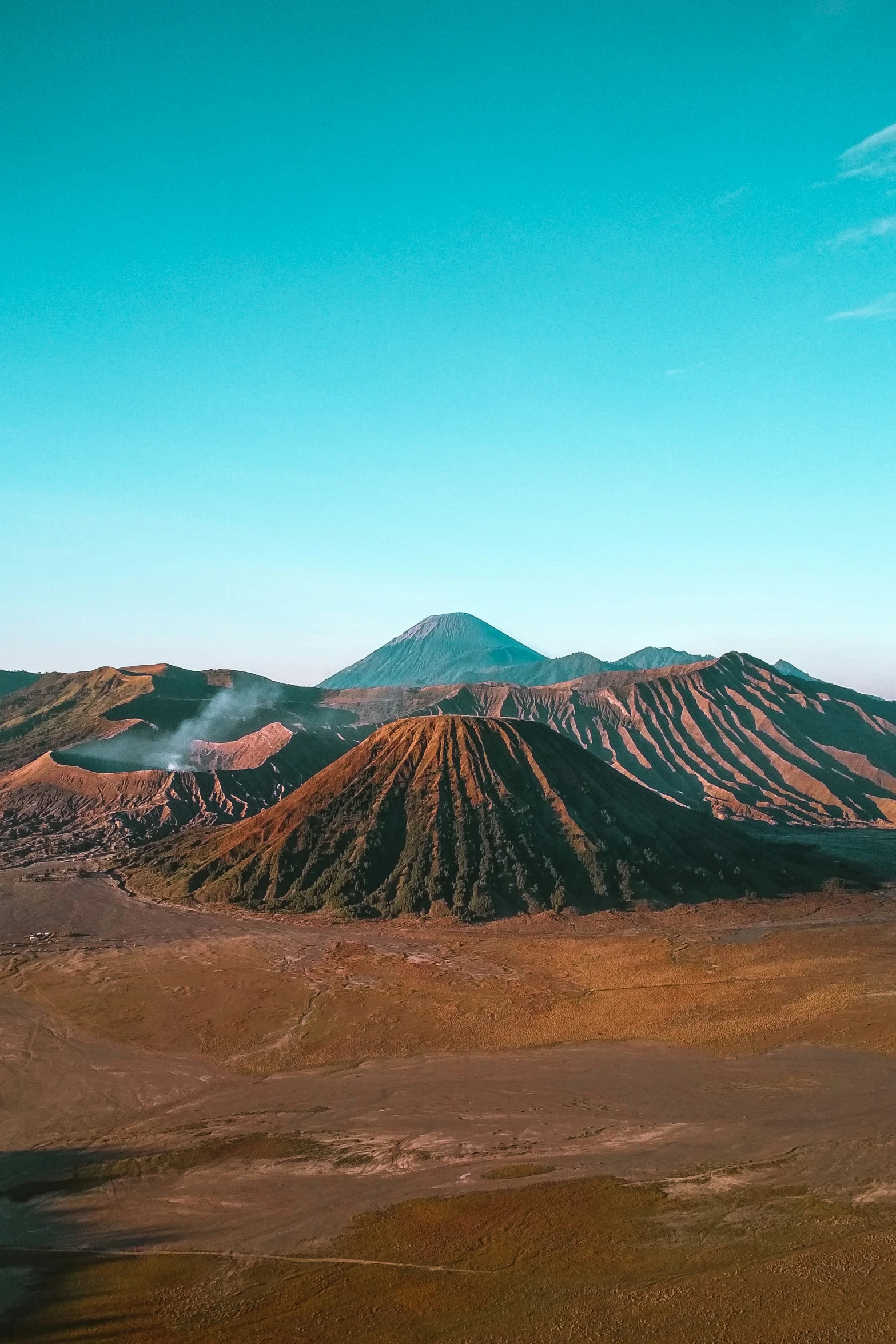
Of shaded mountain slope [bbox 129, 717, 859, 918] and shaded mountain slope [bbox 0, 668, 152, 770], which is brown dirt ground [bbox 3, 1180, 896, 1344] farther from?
shaded mountain slope [bbox 0, 668, 152, 770]

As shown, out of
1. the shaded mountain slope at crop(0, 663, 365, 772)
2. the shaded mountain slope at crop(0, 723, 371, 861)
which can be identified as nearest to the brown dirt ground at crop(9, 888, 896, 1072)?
the shaded mountain slope at crop(0, 723, 371, 861)

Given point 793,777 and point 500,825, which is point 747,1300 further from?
point 793,777

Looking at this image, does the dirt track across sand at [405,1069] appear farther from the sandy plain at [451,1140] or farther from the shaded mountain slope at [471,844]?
the shaded mountain slope at [471,844]

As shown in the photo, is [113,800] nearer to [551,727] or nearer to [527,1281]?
[551,727]

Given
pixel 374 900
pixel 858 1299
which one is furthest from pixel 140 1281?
pixel 374 900

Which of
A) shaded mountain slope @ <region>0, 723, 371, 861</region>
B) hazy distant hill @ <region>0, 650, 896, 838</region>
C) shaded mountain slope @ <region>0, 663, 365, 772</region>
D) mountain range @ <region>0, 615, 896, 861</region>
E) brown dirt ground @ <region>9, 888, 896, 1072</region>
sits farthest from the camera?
shaded mountain slope @ <region>0, 663, 365, 772</region>
